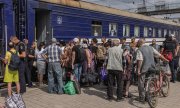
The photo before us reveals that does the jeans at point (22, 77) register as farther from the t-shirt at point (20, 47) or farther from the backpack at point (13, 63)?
the backpack at point (13, 63)

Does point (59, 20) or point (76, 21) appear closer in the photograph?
point (59, 20)

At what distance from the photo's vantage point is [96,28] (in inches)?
580

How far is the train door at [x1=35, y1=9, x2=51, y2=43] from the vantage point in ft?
37.7

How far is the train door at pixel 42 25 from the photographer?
37.7 feet

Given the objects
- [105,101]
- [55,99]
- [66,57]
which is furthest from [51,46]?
[105,101]

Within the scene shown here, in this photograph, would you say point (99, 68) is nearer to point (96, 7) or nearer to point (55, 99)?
point (55, 99)

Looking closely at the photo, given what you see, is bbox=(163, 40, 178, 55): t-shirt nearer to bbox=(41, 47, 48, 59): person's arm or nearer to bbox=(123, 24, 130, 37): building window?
bbox=(41, 47, 48, 59): person's arm

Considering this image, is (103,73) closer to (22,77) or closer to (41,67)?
(41,67)

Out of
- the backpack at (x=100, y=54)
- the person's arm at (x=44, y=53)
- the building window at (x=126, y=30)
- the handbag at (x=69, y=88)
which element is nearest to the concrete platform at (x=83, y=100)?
the handbag at (x=69, y=88)

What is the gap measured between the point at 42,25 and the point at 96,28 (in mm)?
3666

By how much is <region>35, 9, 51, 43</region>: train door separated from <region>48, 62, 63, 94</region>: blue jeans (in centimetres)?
241

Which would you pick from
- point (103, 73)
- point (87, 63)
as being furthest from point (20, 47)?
point (103, 73)

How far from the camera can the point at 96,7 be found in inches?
581

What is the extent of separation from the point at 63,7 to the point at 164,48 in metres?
4.07
